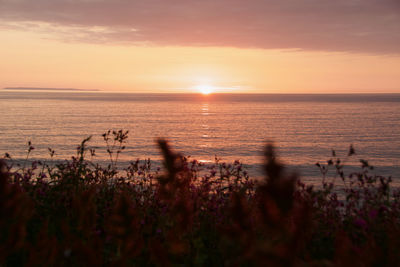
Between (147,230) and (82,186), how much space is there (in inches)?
105

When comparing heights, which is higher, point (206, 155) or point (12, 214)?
point (12, 214)

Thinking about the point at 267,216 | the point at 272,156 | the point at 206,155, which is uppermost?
the point at 272,156

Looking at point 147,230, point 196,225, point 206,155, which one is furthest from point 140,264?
point 206,155

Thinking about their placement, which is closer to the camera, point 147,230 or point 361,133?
point 147,230

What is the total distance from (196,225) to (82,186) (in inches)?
113

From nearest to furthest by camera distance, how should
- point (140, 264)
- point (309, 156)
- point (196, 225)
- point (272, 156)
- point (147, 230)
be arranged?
1. point (272, 156)
2. point (140, 264)
3. point (147, 230)
4. point (196, 225)
5. point (309, 156)

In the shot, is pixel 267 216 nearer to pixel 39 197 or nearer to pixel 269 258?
pixel 269 258

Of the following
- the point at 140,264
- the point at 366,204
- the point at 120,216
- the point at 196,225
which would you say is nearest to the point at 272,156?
the point at 120,216

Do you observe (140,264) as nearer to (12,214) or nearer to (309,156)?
(12,214)

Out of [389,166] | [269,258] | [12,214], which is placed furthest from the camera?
[389,166]

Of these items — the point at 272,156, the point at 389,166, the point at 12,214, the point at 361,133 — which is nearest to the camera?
the point at 272,156

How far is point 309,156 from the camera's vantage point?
33375 millimetres

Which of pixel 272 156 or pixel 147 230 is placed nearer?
pixel 272 156

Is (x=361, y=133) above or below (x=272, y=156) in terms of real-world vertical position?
below
